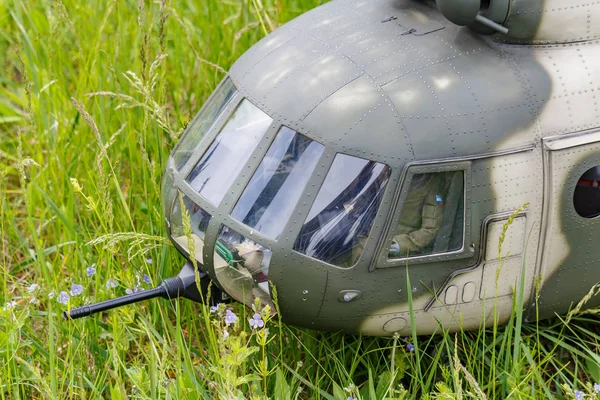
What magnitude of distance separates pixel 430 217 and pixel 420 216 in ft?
0.15

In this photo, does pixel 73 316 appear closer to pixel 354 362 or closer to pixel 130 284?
pixel 130 284

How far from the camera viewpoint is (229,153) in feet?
13.0

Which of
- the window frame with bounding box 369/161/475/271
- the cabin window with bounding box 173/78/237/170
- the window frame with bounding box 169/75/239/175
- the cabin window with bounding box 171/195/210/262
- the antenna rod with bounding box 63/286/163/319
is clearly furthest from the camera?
the cabin window with bounding box 173/78/237/170

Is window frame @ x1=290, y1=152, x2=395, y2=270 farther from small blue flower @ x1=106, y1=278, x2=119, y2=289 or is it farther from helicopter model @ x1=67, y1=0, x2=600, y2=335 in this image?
small blue flower @ x1=106, y1=278, x2=119, y2=289

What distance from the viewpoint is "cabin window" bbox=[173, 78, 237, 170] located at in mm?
4164

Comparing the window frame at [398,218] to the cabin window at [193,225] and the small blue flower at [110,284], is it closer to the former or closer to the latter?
→ the cabin window at [193,225]

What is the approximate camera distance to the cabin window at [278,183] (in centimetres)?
372

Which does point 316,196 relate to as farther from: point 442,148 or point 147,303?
point 147,303

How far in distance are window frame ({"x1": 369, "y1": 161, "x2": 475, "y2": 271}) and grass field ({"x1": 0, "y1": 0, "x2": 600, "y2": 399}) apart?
36 centimetres

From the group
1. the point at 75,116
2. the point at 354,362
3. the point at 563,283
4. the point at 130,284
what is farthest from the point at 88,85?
the point at 563,283

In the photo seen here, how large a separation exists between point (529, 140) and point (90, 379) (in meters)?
2.31

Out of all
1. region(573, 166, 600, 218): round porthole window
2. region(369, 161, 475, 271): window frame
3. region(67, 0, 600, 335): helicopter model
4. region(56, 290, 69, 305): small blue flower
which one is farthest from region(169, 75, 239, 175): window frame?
region(573, 166, 600, 218): round porthole window

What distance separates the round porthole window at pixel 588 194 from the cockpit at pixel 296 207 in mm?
584

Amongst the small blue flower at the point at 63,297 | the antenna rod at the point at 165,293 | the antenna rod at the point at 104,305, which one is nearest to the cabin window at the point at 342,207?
the antenna rod at the point at 165,293
